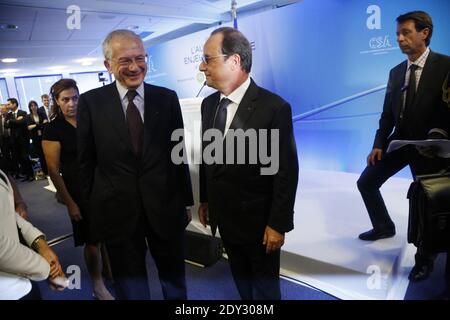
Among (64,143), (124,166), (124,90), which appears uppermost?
(124,90)

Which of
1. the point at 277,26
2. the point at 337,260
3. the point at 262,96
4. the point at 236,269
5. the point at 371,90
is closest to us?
the point at 262,96

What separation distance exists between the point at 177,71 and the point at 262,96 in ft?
2.90

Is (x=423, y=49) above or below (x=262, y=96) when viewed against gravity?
above

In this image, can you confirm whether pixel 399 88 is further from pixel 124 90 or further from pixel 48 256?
pixel 48 256

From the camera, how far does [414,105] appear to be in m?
1.44

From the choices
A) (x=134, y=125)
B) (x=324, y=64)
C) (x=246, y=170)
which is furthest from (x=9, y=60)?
(x=324, y=64)

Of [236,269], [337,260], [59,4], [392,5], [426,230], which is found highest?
[59,4]

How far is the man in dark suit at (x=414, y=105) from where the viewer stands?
1359 mm

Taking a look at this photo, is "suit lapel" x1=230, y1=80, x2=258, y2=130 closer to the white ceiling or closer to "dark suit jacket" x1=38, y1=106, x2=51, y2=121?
the white ceiling

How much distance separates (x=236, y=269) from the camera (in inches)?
57.1

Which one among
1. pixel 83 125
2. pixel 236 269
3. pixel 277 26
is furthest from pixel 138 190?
pixel 277 26

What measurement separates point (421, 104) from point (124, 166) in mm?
1461

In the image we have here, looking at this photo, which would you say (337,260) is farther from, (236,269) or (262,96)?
(262,96)

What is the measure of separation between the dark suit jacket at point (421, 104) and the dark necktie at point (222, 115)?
915mm
